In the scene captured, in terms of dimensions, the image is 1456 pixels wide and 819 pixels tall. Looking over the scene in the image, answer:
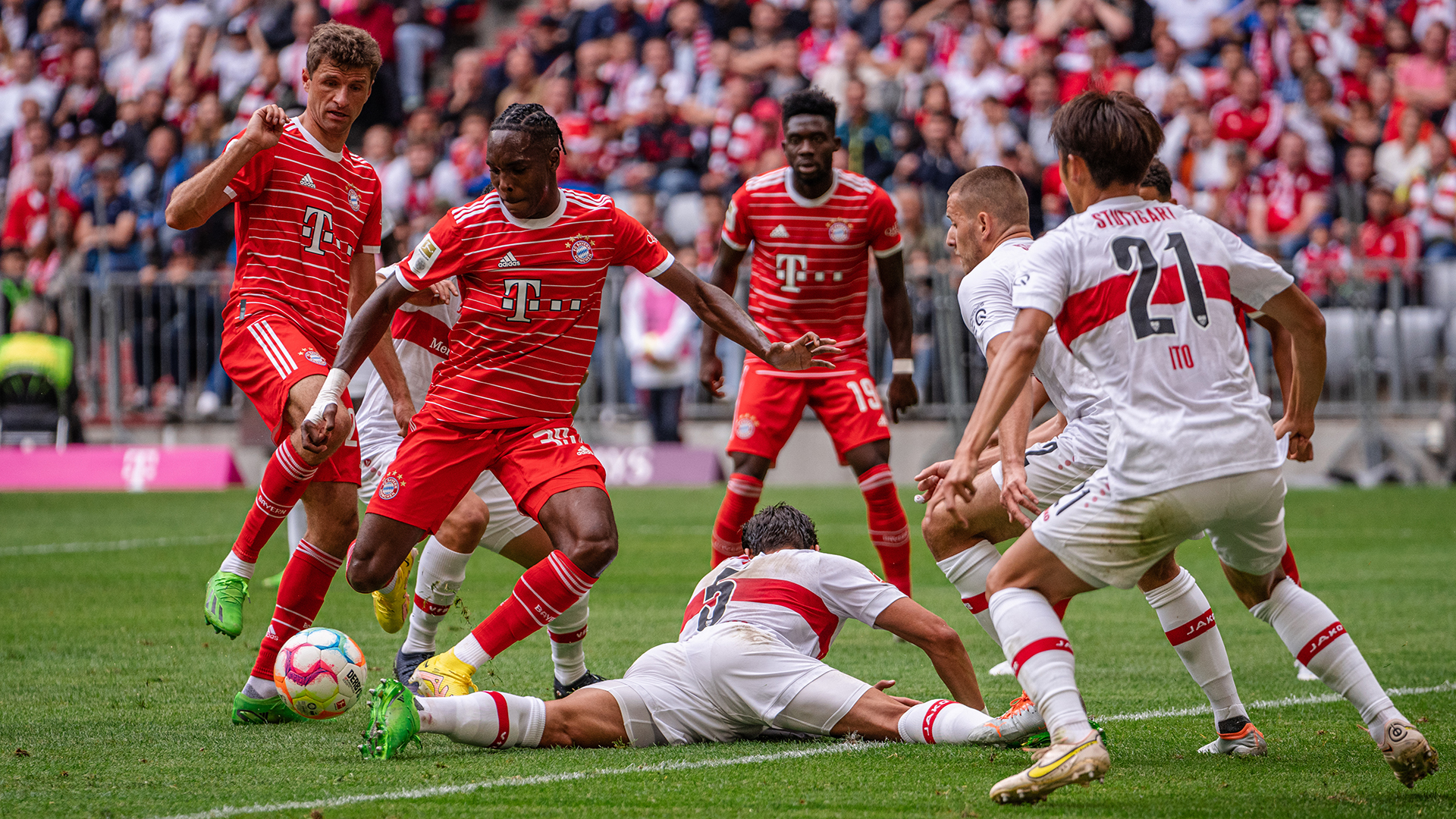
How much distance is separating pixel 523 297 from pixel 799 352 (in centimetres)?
106

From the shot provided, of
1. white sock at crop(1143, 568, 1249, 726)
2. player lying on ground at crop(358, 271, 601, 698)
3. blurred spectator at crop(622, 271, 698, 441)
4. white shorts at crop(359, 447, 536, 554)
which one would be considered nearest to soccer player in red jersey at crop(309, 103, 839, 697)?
player lying on ground at crop(358, 271, 601, 698)

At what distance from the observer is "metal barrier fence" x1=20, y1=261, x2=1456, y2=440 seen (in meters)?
15.9

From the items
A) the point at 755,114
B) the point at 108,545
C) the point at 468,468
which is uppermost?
the point at 755,114

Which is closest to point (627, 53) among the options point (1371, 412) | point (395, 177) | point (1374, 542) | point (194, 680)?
point (395, 177)

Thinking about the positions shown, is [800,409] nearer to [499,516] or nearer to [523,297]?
[499,516]

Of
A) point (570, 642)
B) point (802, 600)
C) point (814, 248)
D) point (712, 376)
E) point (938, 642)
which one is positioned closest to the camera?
point (938, 642)

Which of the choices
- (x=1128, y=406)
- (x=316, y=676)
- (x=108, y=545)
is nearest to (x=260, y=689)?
(x=316, y=676)

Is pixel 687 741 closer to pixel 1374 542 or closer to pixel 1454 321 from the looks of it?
pixel 1374 542

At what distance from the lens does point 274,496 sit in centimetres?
617

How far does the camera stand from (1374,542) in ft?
39.0

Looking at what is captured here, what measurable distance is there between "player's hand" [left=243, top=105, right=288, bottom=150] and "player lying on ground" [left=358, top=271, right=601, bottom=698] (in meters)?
0.82

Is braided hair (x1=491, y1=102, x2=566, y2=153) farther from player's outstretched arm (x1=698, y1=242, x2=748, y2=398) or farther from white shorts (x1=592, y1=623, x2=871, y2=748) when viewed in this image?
player's outstretched arm (x1=698, y1=242, x2=748, y2=398)

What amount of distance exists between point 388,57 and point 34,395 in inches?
266

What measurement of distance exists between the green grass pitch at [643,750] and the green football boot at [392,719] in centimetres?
8
